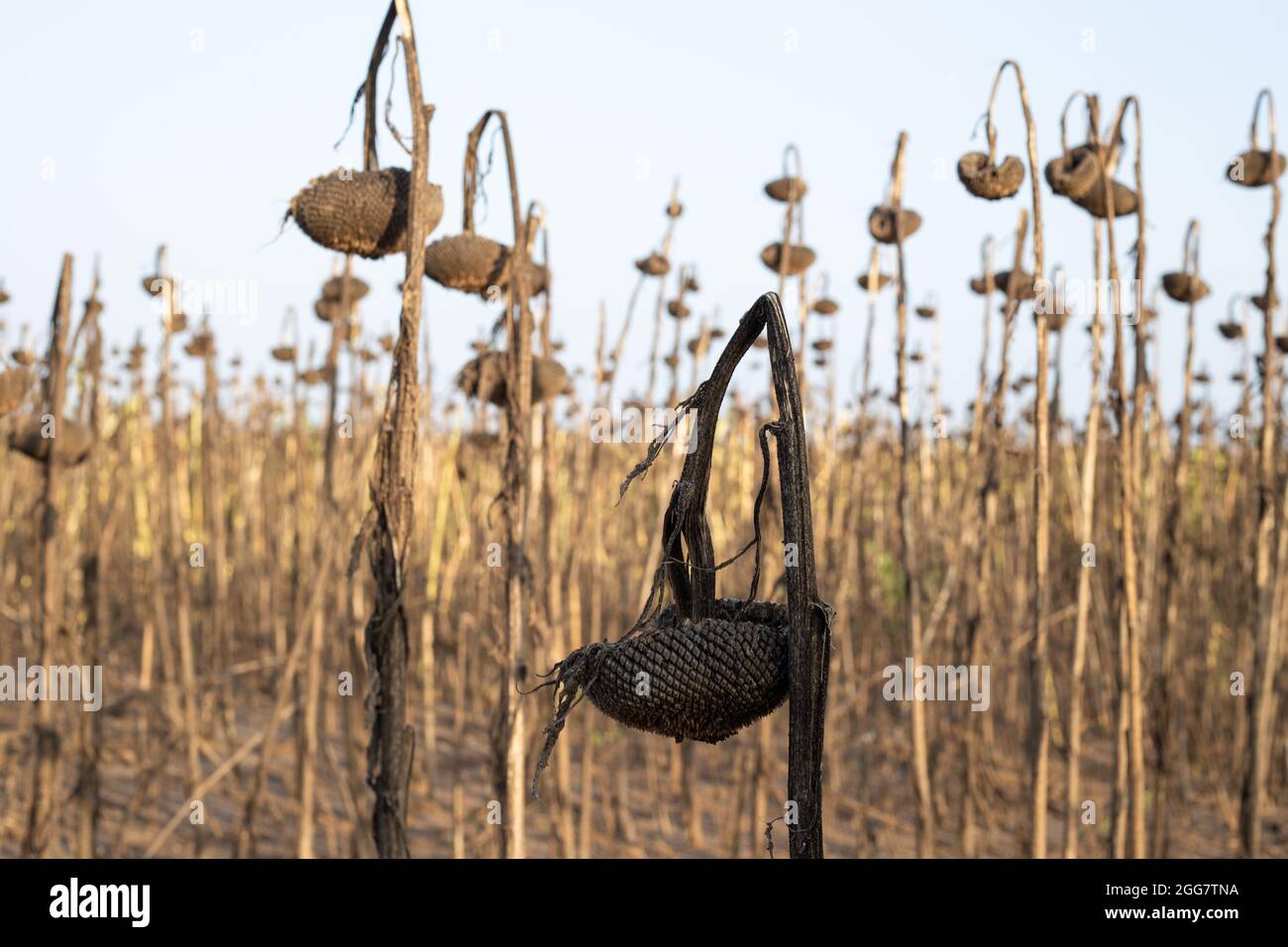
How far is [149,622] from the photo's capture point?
18.2 feet

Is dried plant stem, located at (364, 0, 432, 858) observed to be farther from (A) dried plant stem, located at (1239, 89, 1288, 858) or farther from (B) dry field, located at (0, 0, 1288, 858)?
(A) dried plant stem, located at (1239, 89, 1288, 858)

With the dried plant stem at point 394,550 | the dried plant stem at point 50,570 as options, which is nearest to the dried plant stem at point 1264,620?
the dried plant stem at point 394,550

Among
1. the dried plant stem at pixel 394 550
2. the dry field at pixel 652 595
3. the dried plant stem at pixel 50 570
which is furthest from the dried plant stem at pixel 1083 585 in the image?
the dried plant stem at pixel 50 570

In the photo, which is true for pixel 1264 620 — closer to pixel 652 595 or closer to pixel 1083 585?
pixel 1083 585

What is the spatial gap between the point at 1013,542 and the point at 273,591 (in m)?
4.23

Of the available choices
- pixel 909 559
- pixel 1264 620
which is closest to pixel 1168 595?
pixel 1264 620

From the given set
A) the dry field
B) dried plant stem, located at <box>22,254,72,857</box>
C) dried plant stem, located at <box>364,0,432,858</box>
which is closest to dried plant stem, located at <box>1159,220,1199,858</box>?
the dry field

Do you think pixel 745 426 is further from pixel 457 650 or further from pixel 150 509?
pixel 150 509

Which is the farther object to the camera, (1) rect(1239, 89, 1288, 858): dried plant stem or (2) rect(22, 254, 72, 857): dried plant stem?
(1) rect(1239, 89, 1288, 858): dried plant stem

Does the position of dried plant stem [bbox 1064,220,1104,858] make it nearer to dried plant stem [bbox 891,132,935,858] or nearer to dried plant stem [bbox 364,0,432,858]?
dried plant stem [bbox 891,132,935,858]

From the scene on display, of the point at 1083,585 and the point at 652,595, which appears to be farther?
the point at 1083,585

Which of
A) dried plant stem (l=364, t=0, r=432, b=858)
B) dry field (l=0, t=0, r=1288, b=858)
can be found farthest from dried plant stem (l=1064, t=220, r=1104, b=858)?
dried plant stem (l=364, t=0, r=432, b=858)

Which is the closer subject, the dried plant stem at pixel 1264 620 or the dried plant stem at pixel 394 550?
the dried plant stem at pixel 394 550

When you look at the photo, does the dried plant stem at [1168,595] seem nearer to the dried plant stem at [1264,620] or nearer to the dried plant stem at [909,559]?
the dried plant stem at [1264,620]
